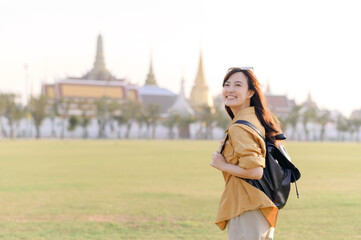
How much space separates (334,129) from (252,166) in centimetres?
6472

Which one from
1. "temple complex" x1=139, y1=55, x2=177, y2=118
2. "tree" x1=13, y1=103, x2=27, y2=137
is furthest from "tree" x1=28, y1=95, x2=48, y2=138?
"temple complex" x1=139, y1=55, x2=177, y2=118

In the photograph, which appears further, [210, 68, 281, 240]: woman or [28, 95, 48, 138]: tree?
[28, 95, 48, 138]: tree

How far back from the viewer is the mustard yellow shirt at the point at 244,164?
2.52m

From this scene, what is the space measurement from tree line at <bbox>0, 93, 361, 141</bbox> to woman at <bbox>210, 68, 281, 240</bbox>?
42822mm

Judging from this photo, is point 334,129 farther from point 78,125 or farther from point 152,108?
point 78,125

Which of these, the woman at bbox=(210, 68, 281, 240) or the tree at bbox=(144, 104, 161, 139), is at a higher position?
the woman at bbox=(210, 68, 281, 240)

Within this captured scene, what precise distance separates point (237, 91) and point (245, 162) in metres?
0.44

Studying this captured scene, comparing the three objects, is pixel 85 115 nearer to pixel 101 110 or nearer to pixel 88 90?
pixel 101 110

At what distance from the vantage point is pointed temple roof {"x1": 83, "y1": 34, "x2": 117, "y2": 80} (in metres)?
66.7

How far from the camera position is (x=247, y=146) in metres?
2.50

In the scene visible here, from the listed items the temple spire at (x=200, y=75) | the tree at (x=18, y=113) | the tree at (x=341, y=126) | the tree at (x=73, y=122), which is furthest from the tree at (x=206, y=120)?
the tree at (x=18, y=113)

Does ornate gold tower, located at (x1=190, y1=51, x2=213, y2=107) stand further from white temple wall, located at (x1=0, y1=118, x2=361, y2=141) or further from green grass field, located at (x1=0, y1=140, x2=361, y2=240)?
green grass field, located at (x1=0, y1=140, x2=361, y2=240)

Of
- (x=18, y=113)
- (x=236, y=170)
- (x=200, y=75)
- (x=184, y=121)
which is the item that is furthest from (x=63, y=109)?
(x=236, y=170)

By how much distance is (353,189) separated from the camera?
959 centimetres
